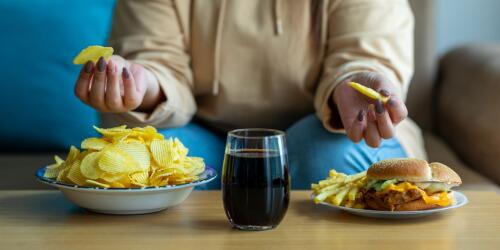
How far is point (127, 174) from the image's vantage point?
94 cm

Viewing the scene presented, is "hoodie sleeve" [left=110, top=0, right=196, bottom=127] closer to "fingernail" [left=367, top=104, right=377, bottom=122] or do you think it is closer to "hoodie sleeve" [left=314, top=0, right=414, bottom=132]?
"hoodie sleeve" [left=314, top=0, right=414, bottom=132]

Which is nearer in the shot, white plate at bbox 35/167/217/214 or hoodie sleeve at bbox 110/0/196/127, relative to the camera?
white plate at bbox 35/167/217/214

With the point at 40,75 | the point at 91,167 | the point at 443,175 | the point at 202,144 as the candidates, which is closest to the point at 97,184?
the point at 91,167

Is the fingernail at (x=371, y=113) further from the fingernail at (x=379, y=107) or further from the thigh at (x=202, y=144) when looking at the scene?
the thigh at (x=202, y=144)

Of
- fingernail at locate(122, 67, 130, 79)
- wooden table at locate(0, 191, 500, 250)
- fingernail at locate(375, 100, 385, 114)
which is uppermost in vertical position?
fingernail at locate(122, 67, 130, 79)

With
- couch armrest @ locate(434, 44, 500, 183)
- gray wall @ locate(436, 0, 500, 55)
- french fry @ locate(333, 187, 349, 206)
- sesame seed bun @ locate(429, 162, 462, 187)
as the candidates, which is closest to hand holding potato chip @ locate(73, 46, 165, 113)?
french fry @ locate(333, 187, 349, 206)

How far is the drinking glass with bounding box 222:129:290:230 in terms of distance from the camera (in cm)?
87

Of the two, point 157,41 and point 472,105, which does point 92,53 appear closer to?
point 157,41

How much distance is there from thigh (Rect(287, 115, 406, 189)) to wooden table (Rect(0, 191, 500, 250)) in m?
0.28

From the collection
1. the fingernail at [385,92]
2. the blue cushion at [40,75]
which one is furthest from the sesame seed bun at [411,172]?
the blue cushion at [40,75]

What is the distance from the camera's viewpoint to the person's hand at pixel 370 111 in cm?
104

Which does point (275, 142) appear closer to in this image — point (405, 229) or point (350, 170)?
point (405, 229)

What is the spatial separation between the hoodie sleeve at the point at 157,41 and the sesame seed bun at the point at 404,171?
60cm

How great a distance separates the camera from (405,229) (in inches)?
36.2
